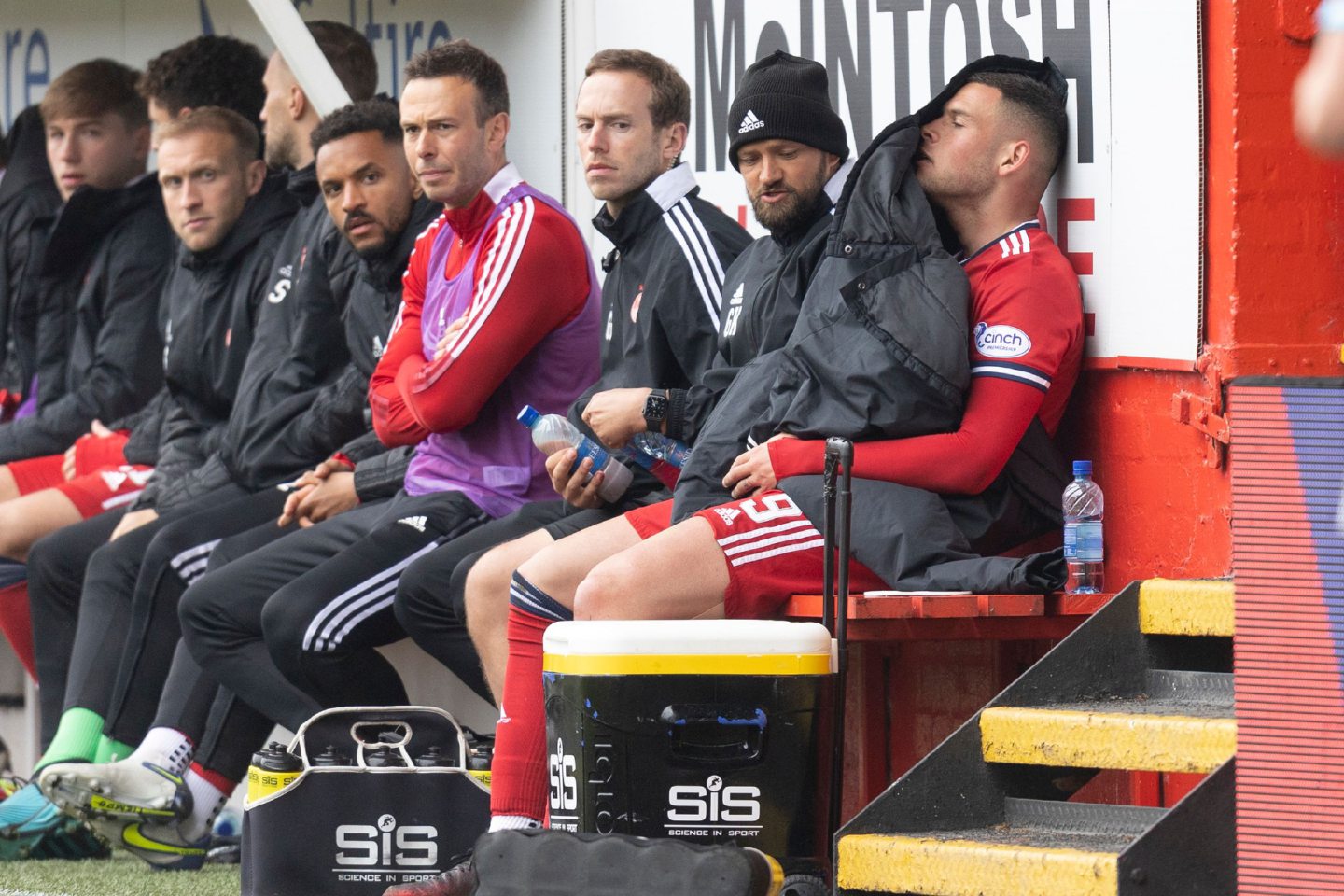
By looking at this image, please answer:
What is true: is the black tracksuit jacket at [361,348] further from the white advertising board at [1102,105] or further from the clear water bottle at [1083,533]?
the clear water bottle at [1083,533]

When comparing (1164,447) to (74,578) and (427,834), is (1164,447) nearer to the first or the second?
(427,834)

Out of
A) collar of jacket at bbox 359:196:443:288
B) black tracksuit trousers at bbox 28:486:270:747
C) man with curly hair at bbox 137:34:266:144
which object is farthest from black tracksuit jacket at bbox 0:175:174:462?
collar of jacket at bbox 359:196:443:288

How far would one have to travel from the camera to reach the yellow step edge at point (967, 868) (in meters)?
3.43

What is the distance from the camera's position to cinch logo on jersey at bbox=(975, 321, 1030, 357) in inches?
172

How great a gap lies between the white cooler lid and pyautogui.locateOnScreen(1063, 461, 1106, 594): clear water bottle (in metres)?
0.68

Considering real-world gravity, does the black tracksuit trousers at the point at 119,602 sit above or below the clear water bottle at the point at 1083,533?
below

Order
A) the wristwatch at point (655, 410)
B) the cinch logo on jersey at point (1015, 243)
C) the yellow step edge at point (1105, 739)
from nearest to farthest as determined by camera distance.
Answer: the yellow step edge at point (1105, 739)
the cinch logo on jersey at point (1015, 243)
the wristwatch at point (655, 410)

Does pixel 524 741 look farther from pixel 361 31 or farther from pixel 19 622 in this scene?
pixel 361 31

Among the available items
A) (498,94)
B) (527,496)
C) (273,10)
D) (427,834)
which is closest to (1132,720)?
(427,834)

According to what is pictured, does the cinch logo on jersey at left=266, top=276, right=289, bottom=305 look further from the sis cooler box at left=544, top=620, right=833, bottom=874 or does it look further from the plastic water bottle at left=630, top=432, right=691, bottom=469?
the sis cooler box at left=544, top=620, right=833, bottom=874

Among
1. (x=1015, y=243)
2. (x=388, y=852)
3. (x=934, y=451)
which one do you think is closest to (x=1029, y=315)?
(x=1015, y=243)

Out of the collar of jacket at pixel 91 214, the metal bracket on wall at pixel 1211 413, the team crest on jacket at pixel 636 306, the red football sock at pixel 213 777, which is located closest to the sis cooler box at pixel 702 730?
the metal bracket on wall at pixel 1211 413

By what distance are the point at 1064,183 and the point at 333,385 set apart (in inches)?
97.1

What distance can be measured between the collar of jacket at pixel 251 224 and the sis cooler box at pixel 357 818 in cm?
261
